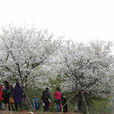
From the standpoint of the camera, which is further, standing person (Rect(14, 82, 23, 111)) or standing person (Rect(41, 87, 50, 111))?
standing person (Rect(41, 87, 50, 111))

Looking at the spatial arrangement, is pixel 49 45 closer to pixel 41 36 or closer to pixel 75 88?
pixel 41 36

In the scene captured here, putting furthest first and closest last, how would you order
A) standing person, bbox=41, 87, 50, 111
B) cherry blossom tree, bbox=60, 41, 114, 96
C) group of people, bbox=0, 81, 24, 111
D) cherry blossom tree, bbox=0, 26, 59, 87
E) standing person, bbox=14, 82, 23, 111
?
cherry blossom tree, bbox=60, 41, 114, 96 < cherry blossom tree, bbox=0, 26, 59, 87 < standing person, bbox=41, 87, 50, 111 < standing person, bbox=14, 82, 23, 111 < group of people, bbox=0, 81, 24, 111

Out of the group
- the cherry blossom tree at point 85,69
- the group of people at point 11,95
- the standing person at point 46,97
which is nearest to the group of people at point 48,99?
the standing person at point 46,97

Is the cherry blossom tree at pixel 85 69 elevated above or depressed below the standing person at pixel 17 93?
above

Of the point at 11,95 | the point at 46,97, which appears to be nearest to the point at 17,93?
the point at 11,95

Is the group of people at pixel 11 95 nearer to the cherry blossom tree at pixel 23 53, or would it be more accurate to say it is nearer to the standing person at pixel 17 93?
the standing person at pixel 17 93

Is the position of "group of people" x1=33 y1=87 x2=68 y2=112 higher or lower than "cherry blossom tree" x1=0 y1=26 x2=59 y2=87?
lower

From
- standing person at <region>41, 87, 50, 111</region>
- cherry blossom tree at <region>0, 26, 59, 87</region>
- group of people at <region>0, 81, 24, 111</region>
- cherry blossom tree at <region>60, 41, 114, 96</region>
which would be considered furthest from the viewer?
cherry blossom tree at <region>60, 41, 114, 96</region>

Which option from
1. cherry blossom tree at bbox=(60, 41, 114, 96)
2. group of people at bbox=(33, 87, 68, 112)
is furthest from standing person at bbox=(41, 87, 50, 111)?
cherry blossom tree at bbox=(60, 41, 114, 96)

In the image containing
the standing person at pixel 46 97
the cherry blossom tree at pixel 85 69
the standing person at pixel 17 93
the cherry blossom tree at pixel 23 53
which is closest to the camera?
the standing person at pixel 17 93

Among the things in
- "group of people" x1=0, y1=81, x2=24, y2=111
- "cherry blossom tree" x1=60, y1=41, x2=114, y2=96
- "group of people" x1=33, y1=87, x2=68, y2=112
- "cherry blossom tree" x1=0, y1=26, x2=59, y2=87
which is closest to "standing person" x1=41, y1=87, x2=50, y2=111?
"group of people" x1=33, y1=87, x2=68, y2=112

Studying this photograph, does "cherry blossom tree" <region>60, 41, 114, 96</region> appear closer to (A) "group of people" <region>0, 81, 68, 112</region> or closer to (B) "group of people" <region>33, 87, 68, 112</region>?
(A) "group of people" <region>0, 81, 68, 112</region>

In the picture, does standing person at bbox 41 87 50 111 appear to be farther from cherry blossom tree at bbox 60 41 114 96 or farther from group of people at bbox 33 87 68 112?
cherry blossom tree at bbox 60 41 114 96

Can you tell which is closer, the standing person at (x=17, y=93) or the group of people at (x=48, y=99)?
the standing person at (x=17, y=93)
